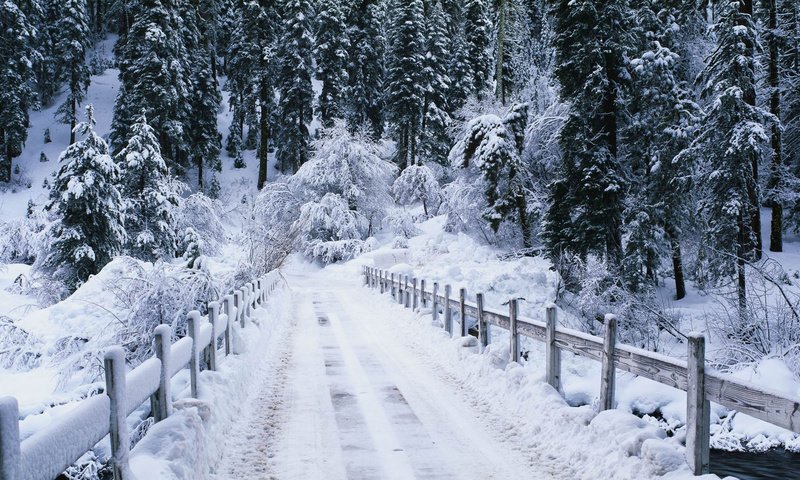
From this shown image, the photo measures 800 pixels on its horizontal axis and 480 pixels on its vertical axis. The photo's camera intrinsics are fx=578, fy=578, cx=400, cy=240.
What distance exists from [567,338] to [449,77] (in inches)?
2171

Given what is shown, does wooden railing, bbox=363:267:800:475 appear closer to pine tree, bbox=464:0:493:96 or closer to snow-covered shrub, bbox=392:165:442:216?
snow-covered shrub, bbox=392:165:442:216

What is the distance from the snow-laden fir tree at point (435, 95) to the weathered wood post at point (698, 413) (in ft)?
163

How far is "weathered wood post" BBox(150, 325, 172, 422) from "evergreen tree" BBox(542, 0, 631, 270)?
16597 millimetres

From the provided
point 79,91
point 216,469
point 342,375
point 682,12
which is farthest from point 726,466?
point 79,91

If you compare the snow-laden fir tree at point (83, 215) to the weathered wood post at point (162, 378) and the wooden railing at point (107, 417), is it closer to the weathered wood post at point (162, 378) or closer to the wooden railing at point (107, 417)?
the wooden railing at point (107, 417)

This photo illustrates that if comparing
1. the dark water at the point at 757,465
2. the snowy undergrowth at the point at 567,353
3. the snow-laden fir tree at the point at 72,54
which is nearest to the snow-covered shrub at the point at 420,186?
the snowy undergrowth at the point at 567,353

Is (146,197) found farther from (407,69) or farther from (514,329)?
(407,69)

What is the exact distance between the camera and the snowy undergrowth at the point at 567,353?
10.3 metres

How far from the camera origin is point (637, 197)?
23.8 metres

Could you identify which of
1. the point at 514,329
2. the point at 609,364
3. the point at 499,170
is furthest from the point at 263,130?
the point at 609,364

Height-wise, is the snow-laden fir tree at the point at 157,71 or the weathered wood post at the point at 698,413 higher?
the snow-laden fir tree at the point at 157,71

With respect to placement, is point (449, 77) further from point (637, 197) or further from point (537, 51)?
point (637, 197)

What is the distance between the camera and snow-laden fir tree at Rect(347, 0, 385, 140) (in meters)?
60.8

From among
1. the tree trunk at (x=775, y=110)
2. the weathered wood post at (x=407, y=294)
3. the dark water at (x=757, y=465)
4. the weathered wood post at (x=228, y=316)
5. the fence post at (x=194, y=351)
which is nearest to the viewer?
the fence post at (x=194, y=351)
